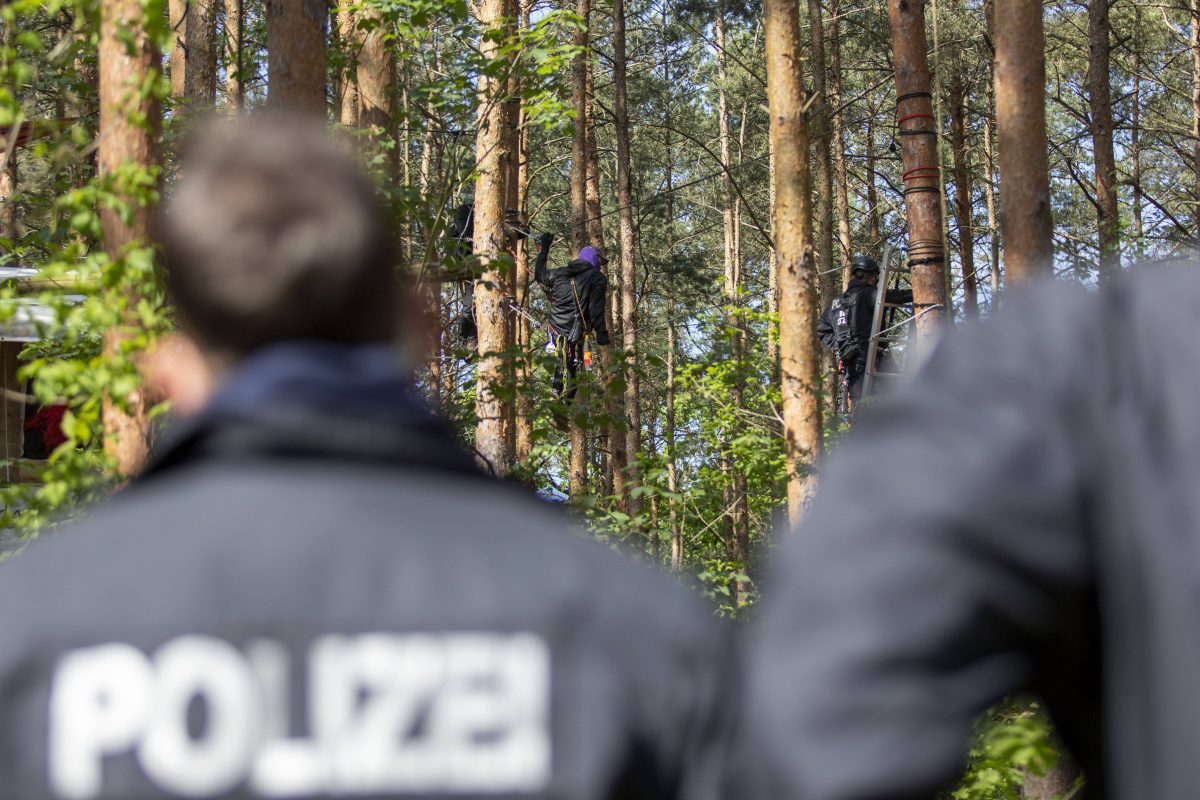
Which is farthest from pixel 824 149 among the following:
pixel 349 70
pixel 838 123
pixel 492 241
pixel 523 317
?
pixel 349 70

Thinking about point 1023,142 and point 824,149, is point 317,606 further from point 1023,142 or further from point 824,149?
point 824,149

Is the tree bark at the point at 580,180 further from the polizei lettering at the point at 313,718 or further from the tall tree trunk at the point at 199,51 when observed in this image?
the polizei lettering at the point at 313,718

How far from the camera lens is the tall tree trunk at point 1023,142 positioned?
8.78 meters

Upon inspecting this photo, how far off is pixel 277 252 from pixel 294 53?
25.3 feet

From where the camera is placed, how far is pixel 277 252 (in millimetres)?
1170

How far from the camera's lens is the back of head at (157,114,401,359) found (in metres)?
1.17

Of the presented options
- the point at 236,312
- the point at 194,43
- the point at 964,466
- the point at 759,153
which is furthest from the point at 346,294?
the point at 759,153

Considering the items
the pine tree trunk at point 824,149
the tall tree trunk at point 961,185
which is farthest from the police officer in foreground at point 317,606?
the tall tree trunk at point 961,185

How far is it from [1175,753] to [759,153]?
117 ft

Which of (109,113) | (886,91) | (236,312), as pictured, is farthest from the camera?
(886,91)

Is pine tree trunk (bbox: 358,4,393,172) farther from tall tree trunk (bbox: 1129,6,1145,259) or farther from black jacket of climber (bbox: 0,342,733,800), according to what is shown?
black jacket of climber (bbox: 0,342,733,800)

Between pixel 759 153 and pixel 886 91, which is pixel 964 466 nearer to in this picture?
pixel 886 91

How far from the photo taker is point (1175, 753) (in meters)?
0.85

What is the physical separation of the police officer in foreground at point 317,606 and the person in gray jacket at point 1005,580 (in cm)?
25
